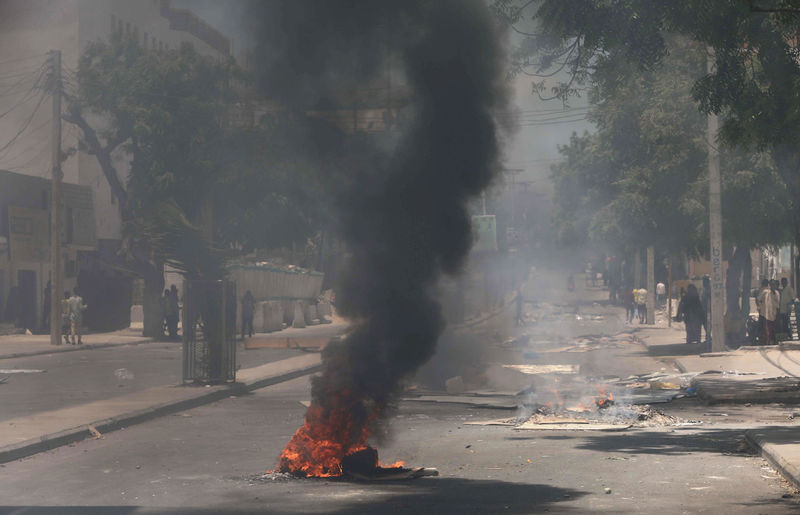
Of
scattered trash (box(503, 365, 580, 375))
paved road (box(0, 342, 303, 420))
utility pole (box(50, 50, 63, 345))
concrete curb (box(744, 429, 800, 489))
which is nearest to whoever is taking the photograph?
concrete curb (box(744, 429, 800, 489))

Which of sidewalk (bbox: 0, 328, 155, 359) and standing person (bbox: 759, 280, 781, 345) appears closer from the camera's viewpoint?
standing person (bbox: 759, 280, 781, 345)

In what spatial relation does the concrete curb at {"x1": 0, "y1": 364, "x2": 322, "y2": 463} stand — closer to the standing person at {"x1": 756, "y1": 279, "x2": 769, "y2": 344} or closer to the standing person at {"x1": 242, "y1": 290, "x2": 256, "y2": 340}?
the standing person at {"x1": 756, "y1": 279, "x2": 769, "y2": 344}

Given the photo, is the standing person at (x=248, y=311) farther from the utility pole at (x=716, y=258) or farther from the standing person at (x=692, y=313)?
the utility pole at (x=716, y=258)

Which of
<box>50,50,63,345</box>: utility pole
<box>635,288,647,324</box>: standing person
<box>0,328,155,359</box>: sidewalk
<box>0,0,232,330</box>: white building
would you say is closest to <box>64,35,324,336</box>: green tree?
<box>0,328,155,359</box>: sidewalk

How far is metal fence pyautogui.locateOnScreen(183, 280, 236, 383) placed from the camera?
20172 mm

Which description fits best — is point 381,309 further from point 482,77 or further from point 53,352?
point 53,352

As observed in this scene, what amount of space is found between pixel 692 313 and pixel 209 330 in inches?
706

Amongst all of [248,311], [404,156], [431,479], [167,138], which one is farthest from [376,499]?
[167,138]

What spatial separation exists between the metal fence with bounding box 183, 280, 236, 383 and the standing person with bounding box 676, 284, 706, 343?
54.3ft

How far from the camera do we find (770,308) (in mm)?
28500

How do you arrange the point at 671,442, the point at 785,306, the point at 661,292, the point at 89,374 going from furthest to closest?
the point at 661,292 < the point at 785,306 < the point at 89,374 < the point at 671,442

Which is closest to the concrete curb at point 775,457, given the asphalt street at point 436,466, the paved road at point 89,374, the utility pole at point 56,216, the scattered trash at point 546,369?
the asphalt street at point 436,466

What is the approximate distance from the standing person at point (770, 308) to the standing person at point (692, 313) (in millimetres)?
4267

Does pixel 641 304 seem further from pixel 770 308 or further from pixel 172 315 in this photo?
pixel 770 308
